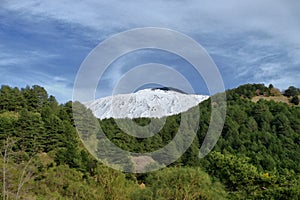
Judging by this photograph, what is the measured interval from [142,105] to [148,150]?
9367mm

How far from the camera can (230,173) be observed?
31312 mm

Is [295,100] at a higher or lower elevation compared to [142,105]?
higher

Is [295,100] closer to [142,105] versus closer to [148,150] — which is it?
[142,105]

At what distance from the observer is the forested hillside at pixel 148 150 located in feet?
77.6

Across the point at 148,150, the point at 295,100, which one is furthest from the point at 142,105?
the point at 295,100

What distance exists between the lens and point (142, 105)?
200ft

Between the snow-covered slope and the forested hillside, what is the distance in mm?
2503

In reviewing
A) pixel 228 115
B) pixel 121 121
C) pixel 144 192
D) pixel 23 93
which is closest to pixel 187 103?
pixel 228 115

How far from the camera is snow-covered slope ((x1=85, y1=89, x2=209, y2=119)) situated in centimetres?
4916

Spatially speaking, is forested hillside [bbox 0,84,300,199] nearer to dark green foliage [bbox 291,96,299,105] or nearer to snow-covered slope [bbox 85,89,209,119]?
snow-covered slope [bbox 85,89,209,119]

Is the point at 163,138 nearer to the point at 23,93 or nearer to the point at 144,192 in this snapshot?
the point at 23,93

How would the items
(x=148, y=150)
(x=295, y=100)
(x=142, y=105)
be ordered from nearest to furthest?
(x=148, y=150)
(x=142, y=105)
(x=295, y=100)

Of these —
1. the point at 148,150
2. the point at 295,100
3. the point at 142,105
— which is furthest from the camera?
the point at 295,100

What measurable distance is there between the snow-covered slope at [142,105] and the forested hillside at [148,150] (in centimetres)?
250
